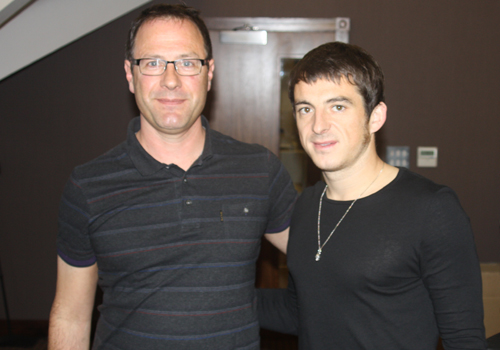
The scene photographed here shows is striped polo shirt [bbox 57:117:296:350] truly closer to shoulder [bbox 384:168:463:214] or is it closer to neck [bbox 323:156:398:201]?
neck [bbox 323:156:398:201]

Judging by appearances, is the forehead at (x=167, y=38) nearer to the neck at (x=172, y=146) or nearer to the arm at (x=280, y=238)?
the neck at (x=172, y=146)

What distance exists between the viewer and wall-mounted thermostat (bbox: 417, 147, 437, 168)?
3.14 meters

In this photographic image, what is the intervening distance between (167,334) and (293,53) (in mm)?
2438

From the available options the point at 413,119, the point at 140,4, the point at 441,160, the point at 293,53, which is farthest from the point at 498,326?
the point at 140,4

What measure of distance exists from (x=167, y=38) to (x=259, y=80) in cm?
186

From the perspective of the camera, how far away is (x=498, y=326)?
110 inches

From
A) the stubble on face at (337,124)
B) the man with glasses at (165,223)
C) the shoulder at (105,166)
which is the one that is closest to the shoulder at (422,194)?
the stubble on face at (337,124)

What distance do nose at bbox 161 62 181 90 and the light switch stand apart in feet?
7.48

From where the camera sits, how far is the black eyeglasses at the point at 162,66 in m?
1.33

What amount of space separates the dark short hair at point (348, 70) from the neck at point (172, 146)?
0.44 meters

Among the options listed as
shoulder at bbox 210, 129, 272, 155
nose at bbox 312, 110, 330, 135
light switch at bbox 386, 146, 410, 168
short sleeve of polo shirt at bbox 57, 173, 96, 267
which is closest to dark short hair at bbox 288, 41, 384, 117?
nose at bbox 312, 110, 330, 135

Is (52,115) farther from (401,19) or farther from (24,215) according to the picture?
(401,19)

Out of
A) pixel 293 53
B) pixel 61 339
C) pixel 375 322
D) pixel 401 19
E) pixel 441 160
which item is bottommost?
pixel 61 339

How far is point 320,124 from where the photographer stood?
1.21 meters
